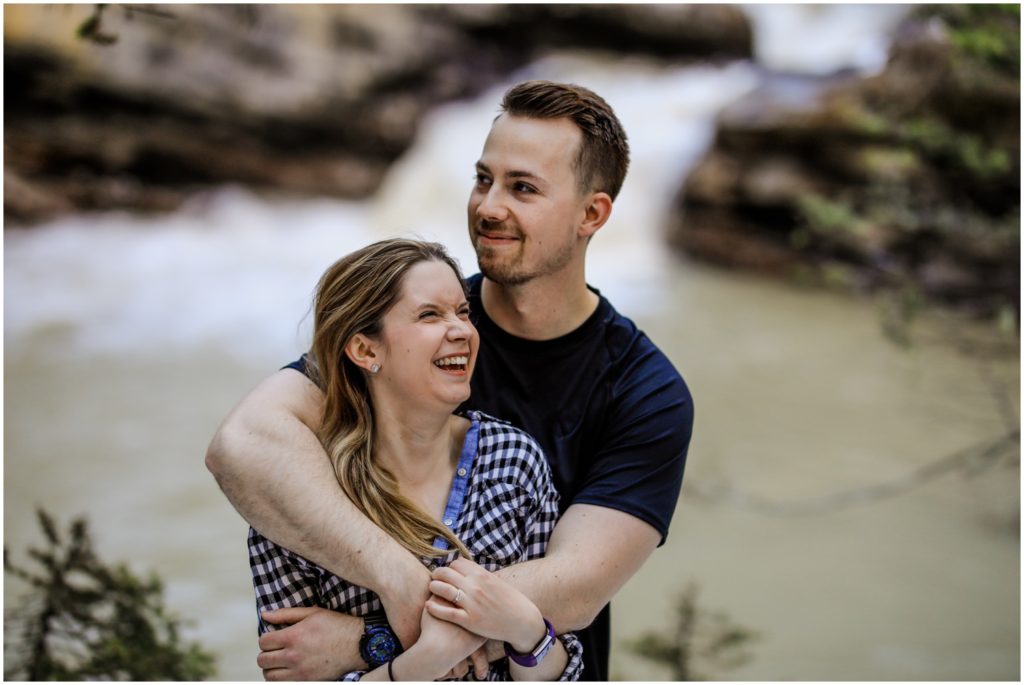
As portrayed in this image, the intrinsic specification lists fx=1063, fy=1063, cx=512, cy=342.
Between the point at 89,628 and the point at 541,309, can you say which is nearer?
the point at 541,309

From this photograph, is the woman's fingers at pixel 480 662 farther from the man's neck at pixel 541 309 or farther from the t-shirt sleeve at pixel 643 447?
the man's neck at pixel 541 309

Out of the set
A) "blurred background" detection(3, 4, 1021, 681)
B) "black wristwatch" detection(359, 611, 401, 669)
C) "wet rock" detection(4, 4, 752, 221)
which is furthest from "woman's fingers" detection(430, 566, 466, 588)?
"wet rock" detection(4, 4, 752, 221)

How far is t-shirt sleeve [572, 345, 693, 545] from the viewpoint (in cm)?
182

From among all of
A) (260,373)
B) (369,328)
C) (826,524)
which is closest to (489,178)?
(369,328)

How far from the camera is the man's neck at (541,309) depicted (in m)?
1.93

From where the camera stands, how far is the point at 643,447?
1.86 metres

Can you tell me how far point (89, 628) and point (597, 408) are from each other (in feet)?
6.14

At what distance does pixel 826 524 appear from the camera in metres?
5.90

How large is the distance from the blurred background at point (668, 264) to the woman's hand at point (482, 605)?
140 centimetres

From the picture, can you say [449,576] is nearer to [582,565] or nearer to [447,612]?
[447,612]

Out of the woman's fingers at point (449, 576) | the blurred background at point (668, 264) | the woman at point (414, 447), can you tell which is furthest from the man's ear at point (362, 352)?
the blurred background at point (668, 264)

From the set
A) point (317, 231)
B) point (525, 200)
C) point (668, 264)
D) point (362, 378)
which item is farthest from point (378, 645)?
point (317, 231)

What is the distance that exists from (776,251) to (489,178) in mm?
8468

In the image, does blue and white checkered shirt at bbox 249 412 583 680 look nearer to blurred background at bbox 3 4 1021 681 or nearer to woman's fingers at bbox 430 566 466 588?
woman's fingers at bbox 430 566 466 588
